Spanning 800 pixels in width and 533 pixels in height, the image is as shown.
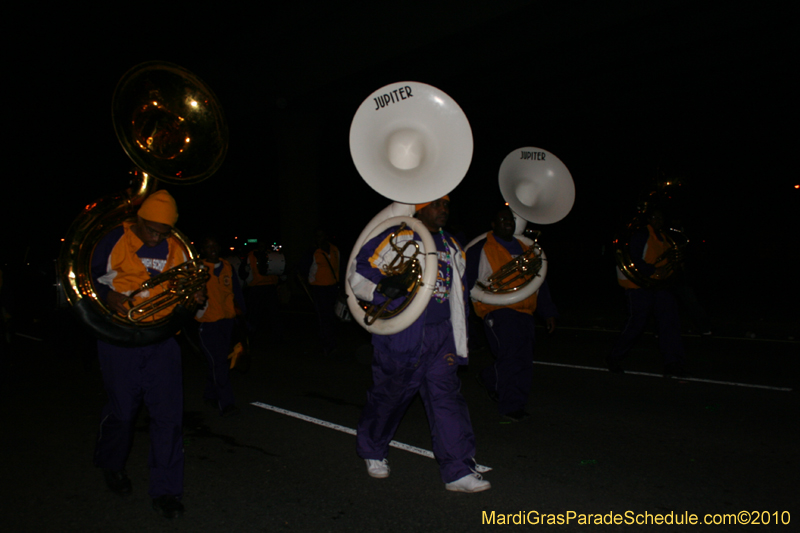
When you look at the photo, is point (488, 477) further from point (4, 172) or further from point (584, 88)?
point (4, 172)

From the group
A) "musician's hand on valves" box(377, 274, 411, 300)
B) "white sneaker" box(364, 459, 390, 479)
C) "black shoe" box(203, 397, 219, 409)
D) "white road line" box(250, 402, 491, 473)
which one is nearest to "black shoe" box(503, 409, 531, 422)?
"white road line" box(250, 402, 491, 473)

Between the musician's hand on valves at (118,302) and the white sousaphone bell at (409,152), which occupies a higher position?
the white sousaphone bell at (409,152)

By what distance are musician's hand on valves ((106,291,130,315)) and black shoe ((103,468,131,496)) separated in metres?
1.08

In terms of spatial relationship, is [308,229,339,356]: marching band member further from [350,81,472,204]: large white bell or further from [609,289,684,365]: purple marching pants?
[350,81,472,204]: large white bell

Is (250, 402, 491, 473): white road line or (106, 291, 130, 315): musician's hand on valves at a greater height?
(106, 291, 130, 315): musician's hand on valves

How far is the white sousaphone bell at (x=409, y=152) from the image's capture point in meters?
3.87

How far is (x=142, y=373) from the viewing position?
372 centimetres

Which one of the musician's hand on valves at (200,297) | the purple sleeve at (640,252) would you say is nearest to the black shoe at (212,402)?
the musician's hand on valves at (200,297)

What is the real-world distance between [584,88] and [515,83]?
2.18 m

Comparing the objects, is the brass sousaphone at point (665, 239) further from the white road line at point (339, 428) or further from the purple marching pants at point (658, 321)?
the white road line at point (339, 428)

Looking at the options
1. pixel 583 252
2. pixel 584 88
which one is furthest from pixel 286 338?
pixel 583 252

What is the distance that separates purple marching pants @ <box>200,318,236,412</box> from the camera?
5.82 metres

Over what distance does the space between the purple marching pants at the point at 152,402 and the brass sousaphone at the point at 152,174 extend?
15 centimetres

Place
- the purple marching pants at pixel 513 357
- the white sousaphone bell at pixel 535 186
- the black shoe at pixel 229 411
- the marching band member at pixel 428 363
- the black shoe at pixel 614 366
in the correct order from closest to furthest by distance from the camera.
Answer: the marching band member at pixel 428 363, the purple marching pants at pixel 513 357, the black shoe at pixel 229 411, the white sousaphone bell at pixel 535 186, the black shoe at pixel 614 366
